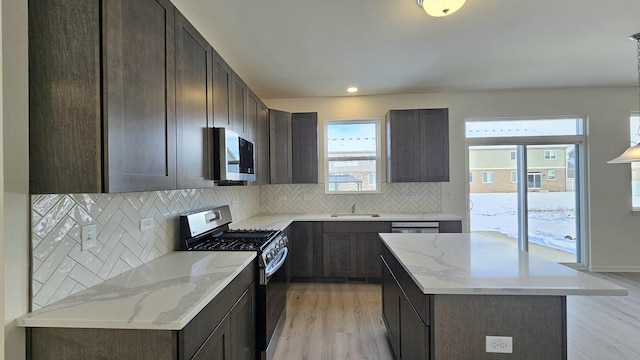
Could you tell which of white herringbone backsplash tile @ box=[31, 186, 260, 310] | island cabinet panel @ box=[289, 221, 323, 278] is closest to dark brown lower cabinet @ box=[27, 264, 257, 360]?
white herringbone backsplash tile @ box=[31, 186, 260, 310]

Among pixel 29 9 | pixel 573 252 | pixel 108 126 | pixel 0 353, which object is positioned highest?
pixel 29 9

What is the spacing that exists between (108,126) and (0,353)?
89 centimetres

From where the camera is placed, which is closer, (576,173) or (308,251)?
(308,251)

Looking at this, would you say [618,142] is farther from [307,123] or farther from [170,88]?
[170,88]

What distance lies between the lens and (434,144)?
159 inches

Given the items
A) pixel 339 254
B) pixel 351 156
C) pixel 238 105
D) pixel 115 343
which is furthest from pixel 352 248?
pixel 115 343

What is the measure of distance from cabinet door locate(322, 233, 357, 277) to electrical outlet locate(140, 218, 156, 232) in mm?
2373

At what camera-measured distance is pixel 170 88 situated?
149 centimetres

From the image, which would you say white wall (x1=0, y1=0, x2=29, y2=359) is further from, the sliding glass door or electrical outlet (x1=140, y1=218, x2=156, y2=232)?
the sliding glass door

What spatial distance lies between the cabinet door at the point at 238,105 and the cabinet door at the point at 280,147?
114 centimetres

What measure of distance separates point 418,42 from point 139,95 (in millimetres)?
2515

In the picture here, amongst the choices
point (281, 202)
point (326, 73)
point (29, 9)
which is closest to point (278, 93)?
point (326, 73)

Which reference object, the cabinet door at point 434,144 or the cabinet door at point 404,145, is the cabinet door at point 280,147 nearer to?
the cabinet door at point 404,145

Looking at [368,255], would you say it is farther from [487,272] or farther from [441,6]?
[441,6]
